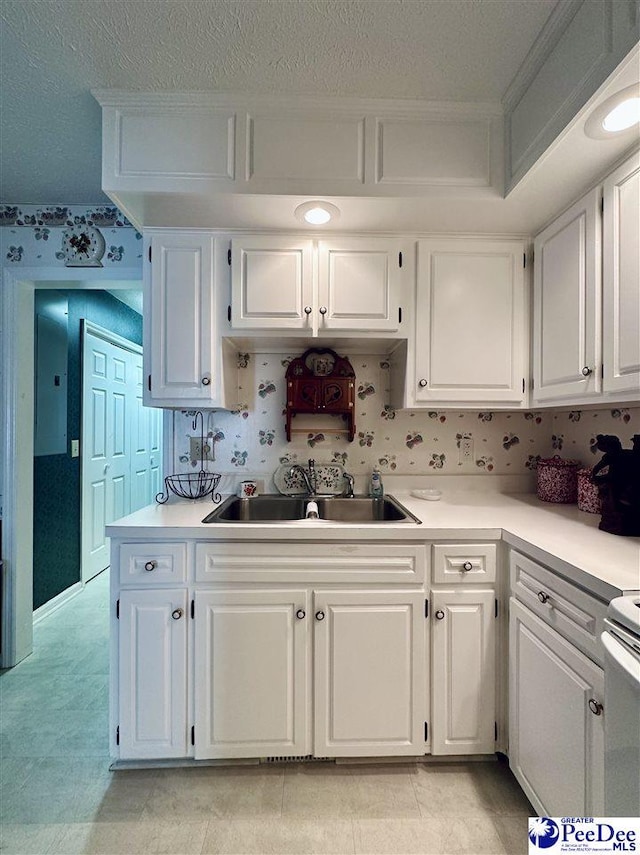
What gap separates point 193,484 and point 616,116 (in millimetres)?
2050

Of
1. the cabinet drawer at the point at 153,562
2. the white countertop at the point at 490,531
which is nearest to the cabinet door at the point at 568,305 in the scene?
the white countertop at the point at 490,531

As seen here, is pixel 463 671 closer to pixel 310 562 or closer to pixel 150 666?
pixel 310 562

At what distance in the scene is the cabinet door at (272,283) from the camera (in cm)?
171

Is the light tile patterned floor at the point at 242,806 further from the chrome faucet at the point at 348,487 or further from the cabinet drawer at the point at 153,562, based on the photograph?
the chrome faucet at the point at 348,487

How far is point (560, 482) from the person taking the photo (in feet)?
6.11

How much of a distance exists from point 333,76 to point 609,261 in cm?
108

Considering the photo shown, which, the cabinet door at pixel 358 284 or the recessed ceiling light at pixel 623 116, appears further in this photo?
the cabinet door at pixel 358 284

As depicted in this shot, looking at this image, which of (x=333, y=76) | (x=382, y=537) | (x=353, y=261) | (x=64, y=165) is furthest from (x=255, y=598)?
(x=64, y=165)

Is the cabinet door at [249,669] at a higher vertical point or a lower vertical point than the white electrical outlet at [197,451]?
lower

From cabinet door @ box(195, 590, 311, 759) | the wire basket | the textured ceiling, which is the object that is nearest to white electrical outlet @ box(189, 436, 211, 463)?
the wire basket

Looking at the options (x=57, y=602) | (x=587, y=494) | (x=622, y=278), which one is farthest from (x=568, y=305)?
(x=57, y=602)

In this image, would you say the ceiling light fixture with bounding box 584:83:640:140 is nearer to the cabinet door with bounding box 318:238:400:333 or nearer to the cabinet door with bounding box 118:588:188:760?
the cabinet door with bounding box 318:238:400:333

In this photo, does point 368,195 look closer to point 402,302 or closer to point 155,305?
point 402,302

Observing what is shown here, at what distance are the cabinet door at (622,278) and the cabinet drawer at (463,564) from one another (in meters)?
0.70
